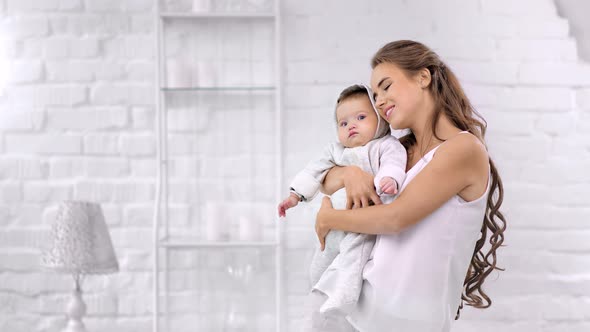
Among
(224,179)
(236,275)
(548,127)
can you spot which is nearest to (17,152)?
(224,179)

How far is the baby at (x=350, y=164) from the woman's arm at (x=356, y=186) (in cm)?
3

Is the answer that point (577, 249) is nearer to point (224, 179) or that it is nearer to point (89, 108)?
point (224, 179)

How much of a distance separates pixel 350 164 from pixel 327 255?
0.24 m

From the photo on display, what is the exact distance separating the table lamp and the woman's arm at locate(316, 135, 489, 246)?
104cm

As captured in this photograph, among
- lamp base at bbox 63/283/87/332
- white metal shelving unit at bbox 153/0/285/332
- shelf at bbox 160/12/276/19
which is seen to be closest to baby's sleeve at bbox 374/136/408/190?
white metal shelving unit at bbox 153/0/285/332

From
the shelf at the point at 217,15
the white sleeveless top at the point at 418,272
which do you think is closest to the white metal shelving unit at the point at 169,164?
the shelf at the point at 217,15

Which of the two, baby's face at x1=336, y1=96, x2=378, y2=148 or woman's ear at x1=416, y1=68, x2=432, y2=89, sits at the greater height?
woman's ear at x1=416, y1=68, x2=432, y2=89

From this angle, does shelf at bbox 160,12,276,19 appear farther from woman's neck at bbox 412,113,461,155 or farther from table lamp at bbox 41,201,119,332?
woman's neck at bbox 412,113,461,155

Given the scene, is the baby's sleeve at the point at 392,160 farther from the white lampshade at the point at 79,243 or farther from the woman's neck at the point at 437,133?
the white lampshade at the point at 79,243

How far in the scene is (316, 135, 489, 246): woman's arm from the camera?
1490 millimetres

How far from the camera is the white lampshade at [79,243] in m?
2.19

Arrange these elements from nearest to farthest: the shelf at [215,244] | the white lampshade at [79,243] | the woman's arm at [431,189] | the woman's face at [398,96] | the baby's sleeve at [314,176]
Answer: the woman's arm at [431,189] < the woman's face at [398,96] < the baby's sleeve at [314,176] < the white lampshade at [79,243] < the shelf at [215,244]

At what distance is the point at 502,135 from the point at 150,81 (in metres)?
1.35

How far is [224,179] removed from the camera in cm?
Answer: 247
